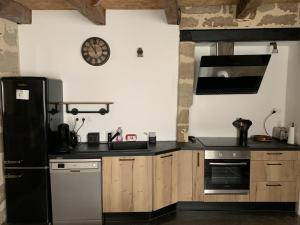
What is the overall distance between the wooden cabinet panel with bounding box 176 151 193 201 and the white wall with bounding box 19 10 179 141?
39 cm

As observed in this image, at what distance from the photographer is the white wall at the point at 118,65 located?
3223 mm

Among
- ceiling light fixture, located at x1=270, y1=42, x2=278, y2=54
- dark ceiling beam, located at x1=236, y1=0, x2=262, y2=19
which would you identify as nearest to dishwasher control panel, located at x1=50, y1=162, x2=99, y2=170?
dark ceiling beam, located at x1=236, y1=0, x2=262, y2=19

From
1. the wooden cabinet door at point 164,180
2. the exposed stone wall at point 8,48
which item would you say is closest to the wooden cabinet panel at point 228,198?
the wooden cabinet door at point 164,180

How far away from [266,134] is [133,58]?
2.23 metres

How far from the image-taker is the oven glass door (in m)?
3.09

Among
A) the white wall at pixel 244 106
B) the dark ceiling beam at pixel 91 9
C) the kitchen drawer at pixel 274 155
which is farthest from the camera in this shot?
the white wall at pixel 244 106

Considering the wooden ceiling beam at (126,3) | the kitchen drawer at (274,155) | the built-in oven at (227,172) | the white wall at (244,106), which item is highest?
the wooden ceiling beam at (126,3)

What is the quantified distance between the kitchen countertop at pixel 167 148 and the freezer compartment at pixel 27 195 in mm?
298

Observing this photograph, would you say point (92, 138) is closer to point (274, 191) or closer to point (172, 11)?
point (172, 11)

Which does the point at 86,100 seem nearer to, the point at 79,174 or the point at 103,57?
the point at 103,57

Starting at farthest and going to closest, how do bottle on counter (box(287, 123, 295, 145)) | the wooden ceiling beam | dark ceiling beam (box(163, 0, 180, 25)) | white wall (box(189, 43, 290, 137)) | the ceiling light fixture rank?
white wall (box(189, 43, 290, 137)) < the ceiling light fixture < bottle on counter (box(287, 123, 295, 145)) < the wooden ceiling beam < dark ceiling beam (box(163, 0, 180, 25))

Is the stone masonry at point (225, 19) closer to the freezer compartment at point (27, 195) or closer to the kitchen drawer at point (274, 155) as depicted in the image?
the kitchen drawer at point (274, 155)

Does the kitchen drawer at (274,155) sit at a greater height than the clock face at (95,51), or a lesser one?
lesser

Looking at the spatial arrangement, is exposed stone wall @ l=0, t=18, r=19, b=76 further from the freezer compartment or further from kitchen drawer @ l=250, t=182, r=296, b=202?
kitchen drawer @ l=250, t=182, r=296, b=202
